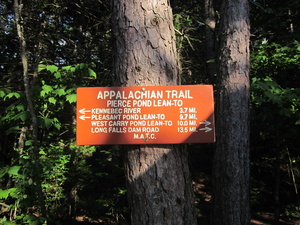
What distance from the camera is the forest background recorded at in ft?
10.9

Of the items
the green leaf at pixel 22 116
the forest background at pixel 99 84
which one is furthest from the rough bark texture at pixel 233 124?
the green leaf at pixel 22 116

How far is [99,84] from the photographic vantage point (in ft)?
18.5

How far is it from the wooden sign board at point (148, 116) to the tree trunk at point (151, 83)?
0.08 m

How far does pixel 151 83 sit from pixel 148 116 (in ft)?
0.77

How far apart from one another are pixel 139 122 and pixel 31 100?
214 cm

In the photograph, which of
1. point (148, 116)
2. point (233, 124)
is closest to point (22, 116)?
point (148, 116)

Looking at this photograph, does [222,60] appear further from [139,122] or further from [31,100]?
[31,100]

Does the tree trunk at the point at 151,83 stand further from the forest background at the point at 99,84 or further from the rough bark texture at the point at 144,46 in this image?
the forest background at the point at 99,84

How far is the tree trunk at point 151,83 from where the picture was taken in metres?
1.40

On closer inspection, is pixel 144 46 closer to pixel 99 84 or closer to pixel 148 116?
pixel 148 116

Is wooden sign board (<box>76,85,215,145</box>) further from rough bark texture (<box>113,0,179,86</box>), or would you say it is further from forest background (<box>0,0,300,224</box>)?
forest background (<box>0,0,300,224</box>)

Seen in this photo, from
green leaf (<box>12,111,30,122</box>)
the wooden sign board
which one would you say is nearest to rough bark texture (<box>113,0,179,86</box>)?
the wooden sign board

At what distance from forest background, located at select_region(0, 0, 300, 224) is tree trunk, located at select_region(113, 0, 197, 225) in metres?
1.50

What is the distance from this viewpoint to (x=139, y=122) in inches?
57.5
